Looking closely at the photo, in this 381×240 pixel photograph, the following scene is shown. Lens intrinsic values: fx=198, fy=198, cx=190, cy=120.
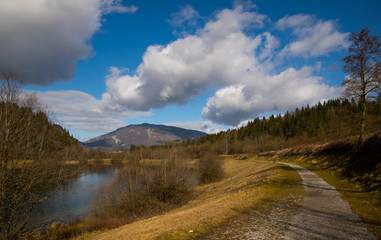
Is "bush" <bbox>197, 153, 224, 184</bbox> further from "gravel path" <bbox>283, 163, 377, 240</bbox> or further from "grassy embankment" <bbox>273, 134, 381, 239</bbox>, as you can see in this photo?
"gravel path" <bbox>283, 163, 377, 240</bbox>

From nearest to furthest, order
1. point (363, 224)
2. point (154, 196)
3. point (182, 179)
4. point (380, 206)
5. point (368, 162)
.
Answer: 1. point (363, 224)
2. point (380, 206)
3. point (368, 162)
4. point (154, 196)
5. point (182, 179)

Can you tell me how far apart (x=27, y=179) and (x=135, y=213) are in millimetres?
15749

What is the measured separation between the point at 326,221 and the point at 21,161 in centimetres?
1572

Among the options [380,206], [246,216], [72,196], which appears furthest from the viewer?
[72,196]

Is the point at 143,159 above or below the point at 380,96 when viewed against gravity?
below

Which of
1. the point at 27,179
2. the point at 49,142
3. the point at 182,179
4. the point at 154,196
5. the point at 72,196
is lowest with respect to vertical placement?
the point at 72,196

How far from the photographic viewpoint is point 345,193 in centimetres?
1267

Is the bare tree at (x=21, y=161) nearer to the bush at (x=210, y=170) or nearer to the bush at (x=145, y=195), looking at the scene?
the bush at (x=145, y=195)

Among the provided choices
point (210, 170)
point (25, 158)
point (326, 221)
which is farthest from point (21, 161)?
point (210, 170)

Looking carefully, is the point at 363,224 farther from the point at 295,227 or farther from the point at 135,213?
the point at 135,213

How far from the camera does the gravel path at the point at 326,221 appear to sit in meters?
7.25

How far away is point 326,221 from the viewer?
856 centimetres

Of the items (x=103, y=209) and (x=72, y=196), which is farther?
(x=72, y=196)

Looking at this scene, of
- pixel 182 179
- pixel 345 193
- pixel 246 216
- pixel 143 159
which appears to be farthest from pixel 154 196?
pixel 345 193
